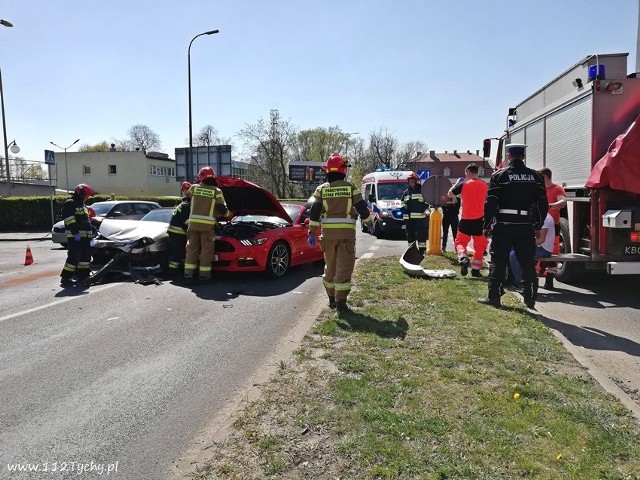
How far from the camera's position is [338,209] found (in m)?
6.48

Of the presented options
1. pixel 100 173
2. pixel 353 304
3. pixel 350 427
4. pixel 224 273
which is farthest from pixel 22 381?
pixel 100 173

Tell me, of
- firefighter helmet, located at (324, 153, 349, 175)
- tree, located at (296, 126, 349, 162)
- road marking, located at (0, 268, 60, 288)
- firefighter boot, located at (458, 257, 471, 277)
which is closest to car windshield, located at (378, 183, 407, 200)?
firefighter boot, located at (458, 257, 471, 277)

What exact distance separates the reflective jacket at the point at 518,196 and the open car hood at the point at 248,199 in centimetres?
451

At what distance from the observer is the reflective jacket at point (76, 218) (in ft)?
29.0

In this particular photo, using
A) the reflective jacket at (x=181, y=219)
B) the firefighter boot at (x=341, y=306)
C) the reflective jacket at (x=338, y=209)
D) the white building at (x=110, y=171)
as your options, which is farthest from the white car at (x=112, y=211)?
the white building at (x=110, y=171)

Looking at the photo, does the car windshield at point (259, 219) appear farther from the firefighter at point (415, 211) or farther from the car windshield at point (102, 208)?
the car windshield at point (102, 208)

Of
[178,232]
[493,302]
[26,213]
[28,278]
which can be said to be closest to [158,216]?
[178,232]

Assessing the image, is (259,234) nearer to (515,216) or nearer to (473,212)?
(473,212)

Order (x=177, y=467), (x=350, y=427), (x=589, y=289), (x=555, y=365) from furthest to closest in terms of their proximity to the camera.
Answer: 1. (x=589, y=289)
2. (x=555, y=365)
3. (x=350, y=427)
4. (x=177, y=467)

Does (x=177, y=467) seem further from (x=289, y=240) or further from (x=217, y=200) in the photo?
(x=289, y=240)

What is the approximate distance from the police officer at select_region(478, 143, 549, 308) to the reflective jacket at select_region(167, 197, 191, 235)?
5.30 m

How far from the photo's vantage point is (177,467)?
2.91 meters

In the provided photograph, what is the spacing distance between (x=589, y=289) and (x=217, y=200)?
21.1 feet

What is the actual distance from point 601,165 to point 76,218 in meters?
8.49
